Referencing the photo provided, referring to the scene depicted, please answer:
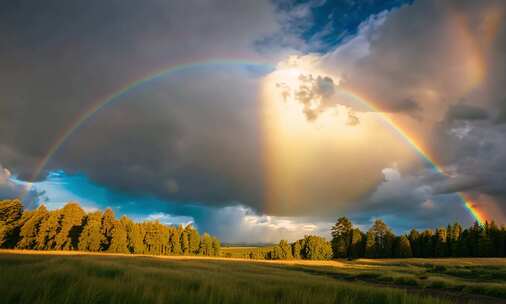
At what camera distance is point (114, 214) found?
291 ft

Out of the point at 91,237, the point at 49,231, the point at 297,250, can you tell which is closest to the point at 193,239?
the point at 297,250

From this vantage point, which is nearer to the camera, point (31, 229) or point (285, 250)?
point (31, 229)

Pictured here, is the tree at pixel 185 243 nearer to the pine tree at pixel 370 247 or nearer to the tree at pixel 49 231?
the tree at pixel 49 231

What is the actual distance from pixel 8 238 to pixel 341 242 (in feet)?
287

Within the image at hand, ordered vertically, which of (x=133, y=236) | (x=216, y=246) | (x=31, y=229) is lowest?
(x=216, y=246)

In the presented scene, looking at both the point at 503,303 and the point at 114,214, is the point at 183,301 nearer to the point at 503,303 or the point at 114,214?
the point at 503,303

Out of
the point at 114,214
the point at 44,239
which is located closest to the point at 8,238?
the point at 44,239

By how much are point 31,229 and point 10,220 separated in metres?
6.82

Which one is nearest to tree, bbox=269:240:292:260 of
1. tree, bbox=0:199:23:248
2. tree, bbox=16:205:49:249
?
tree, bbox=16:205:49:249

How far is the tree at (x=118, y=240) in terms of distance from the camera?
82125mm

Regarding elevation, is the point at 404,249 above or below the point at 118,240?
above

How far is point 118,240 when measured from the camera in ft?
272

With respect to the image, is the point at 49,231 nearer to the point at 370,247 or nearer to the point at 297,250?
the point at 297,250

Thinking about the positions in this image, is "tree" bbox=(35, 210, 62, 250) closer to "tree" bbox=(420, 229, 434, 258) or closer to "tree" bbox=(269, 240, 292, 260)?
"tree" bbox=(269, 240, 292, 260)
